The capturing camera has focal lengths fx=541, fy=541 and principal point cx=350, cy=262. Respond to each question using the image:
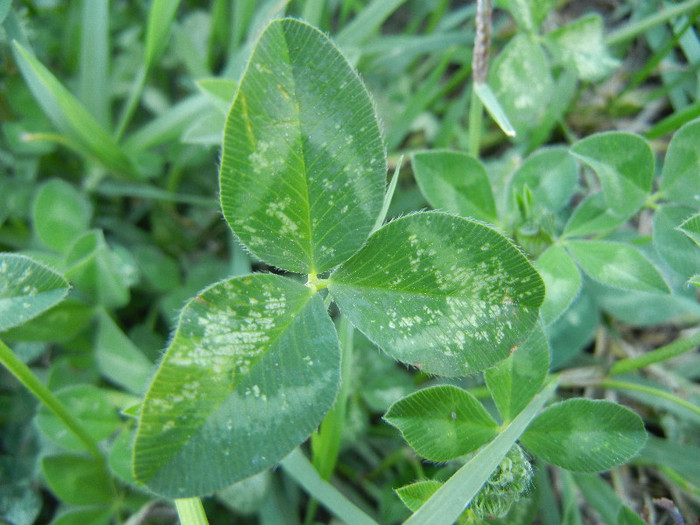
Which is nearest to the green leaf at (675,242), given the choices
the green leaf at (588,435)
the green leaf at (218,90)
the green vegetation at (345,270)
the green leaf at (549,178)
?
the green vegetation at (345,270)

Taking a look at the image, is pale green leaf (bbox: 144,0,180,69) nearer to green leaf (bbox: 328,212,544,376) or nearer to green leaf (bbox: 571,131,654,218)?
green leaf (bbox: 328,212,544,376)

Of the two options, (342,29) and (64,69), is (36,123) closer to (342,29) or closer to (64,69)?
(64,69)

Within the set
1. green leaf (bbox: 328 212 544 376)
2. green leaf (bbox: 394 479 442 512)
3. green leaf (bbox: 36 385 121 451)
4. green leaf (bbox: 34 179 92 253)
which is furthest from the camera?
green leaf (bbox: 34 179 92 253)

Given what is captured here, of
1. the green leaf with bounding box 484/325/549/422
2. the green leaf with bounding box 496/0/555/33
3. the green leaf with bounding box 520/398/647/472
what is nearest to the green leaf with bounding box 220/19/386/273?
the green leaf with bounding box 484/325/549/422

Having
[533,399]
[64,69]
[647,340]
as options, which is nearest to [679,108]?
[647,340]

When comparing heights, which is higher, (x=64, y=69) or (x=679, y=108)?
(x=64, y=69)

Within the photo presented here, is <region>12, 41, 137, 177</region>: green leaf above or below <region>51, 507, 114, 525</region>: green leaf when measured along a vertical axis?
above

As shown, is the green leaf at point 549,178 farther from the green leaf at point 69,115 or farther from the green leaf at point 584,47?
the green leaf at point 69,115
